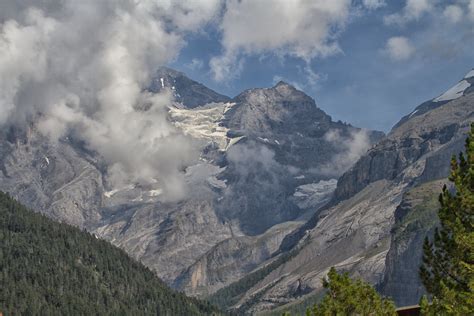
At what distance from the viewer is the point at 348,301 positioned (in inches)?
1529

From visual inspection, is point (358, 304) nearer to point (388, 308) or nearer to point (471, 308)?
point (388, 308)

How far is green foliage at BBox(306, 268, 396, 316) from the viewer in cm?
3862

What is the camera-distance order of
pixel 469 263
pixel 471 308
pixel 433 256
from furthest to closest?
pixel 433 256, pixel 469 263, pixel 471 308

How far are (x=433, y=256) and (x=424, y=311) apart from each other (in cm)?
445

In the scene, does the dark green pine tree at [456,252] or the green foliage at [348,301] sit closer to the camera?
the dark green pine tree at [456,252]

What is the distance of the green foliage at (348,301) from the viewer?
38.6m

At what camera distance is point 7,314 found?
583 feet

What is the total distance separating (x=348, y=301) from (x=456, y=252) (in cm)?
735

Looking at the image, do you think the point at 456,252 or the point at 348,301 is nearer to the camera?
the point at 456,252

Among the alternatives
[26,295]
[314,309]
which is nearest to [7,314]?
[26,295]

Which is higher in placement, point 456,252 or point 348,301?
point 456,252

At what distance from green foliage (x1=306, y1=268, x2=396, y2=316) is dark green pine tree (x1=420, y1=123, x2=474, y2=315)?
10.5 feet

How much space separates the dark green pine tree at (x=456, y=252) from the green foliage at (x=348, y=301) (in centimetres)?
320

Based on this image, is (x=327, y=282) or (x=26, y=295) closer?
(x=327, y=282)
